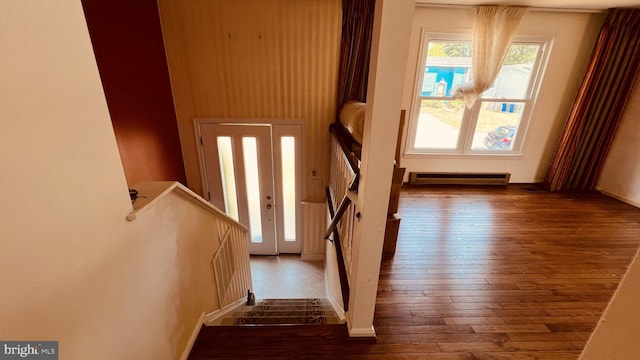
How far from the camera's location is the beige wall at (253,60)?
3.17 m

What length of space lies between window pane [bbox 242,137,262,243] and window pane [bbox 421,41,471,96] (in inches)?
105

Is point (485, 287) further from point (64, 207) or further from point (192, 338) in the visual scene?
point (64, 207)

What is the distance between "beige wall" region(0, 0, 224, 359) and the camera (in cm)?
67

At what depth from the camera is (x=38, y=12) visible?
73cm

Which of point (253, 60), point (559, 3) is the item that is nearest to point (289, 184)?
point (253, 60)

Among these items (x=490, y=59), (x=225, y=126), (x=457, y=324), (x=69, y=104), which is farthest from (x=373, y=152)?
(x=490, y=59)

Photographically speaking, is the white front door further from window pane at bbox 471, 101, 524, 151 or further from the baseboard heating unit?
window pane at bbox 471, 101, 524, 151

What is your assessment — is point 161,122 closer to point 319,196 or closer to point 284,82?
point 284,82

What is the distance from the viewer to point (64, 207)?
82 centimetres

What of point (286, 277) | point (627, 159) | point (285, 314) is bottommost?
point (286, 277)

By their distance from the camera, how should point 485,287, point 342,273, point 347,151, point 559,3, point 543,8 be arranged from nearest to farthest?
point 342,273
point 485,287
point 347,151
point 559,3
point 543,8

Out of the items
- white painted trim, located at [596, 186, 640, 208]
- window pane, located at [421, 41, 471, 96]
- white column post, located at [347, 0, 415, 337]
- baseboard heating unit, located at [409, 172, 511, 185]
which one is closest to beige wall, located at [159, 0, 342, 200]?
window pane, located at [421, 41, 471, 96]

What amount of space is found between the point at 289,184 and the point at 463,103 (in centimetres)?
292

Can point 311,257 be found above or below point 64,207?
below
